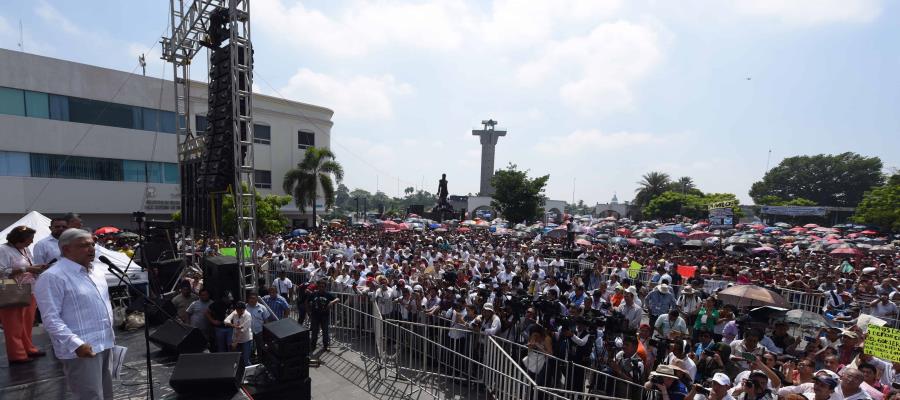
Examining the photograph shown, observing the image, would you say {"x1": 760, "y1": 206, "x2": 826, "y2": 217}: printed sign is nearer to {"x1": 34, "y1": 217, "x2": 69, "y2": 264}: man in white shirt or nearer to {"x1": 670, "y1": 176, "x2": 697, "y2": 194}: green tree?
{"x1": 670, "y1": 176, "x2": 697, "y2": 194}: green tree

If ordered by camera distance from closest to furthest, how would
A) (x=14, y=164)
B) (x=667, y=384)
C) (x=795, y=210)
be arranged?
1. (x=667, y=384)
2. (x=14, y=164)
3. (x=795, y=210)

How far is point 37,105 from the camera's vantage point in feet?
75.9

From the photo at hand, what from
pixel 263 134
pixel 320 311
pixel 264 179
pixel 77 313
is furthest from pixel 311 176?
pixel 77 313

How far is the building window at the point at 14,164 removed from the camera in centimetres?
2227

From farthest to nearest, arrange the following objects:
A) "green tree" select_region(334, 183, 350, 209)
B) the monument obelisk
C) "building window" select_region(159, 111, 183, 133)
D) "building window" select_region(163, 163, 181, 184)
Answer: "green tree" select_region(334, 183, 350, 209) → the monument obelisk → "building window" select_region(163, 163, 181, 184) → "building window" select_region(159, 111, 183, 133)

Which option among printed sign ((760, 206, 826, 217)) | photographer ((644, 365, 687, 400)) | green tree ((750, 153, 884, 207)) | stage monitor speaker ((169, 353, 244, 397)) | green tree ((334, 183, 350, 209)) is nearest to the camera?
stage monitor speaker ((169, 353, 244, 397))

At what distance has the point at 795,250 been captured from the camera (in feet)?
74.3

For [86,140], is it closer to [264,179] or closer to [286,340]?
[264,179]

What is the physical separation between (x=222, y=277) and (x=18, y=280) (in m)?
2.75

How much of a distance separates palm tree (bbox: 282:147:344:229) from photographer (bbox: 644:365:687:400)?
29.9m

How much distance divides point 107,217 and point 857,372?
34.1 meters

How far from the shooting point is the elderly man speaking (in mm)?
3066

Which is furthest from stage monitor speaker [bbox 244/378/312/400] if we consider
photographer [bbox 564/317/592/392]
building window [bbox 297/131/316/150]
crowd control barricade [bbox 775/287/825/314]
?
building window [bbox 297/131/316/150]

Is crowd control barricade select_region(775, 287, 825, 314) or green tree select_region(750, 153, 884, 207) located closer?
crowd control barricade select_region(775, 287, 825, 314)
